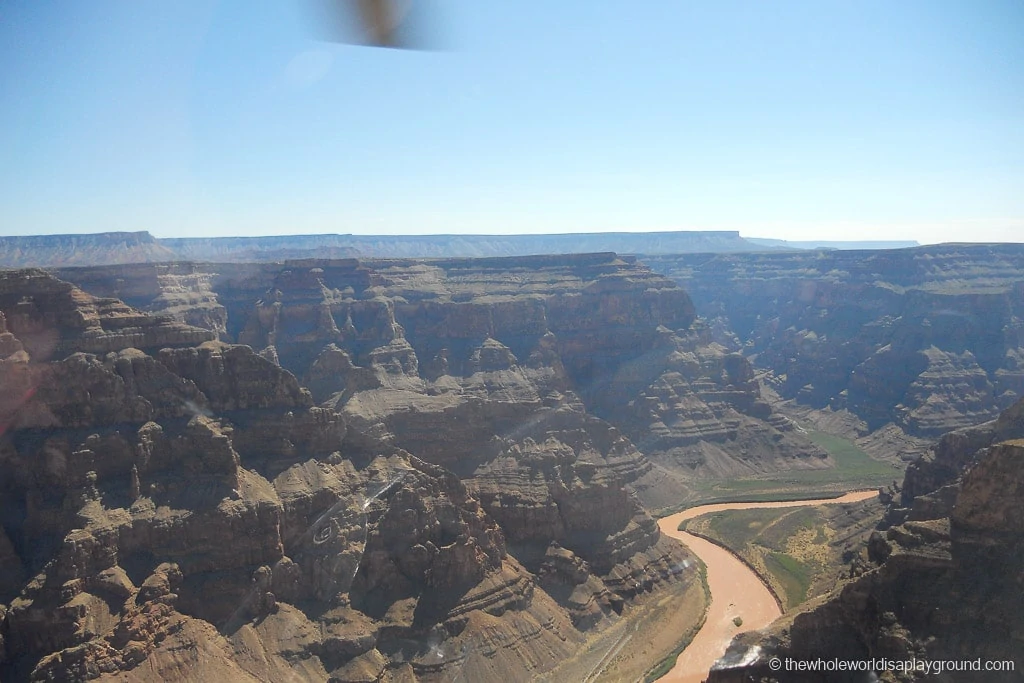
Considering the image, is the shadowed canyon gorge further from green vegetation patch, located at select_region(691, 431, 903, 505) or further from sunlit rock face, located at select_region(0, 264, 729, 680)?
green vegetation patch, located at select_region(691, 431, 903, 505)

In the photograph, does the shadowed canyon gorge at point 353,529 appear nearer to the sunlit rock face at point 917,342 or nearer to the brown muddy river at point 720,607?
the brown muddy river at point 720,607

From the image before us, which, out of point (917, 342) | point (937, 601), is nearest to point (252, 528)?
point (937, 601)

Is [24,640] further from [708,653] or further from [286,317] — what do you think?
[286,317]

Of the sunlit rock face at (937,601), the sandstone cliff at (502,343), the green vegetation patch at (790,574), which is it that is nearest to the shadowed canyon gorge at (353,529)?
the sunlit rock face at (937,601)

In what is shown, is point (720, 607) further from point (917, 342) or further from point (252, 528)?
point (917, 342)

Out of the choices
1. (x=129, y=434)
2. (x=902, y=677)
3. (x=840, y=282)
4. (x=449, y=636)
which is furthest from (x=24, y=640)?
(x=840, y=282)
